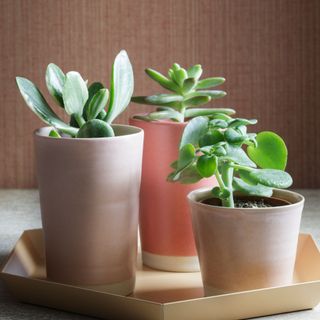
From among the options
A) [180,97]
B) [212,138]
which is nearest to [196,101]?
[180,97]

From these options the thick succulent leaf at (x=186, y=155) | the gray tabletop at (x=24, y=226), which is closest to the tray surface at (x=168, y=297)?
the gray tabletop at (x=24, y=226)

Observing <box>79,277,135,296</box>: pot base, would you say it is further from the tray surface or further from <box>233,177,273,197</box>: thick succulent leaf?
<box>233,177,273,197</box>: thick succulent leaf

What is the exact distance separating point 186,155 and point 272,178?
76 millimetres

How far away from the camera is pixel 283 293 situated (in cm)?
65

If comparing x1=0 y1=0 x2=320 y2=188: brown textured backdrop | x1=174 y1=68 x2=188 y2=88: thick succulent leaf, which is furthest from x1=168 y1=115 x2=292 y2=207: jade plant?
x1=0 y1=0 x2=320 y2=188: brown textured backdrop

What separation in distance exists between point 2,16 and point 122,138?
0.66 metres

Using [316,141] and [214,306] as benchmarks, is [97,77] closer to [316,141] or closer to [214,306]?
[316,141]

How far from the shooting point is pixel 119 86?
702 mm

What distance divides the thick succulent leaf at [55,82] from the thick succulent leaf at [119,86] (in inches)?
1.8

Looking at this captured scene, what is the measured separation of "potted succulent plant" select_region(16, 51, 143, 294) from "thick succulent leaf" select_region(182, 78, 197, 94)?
77mm

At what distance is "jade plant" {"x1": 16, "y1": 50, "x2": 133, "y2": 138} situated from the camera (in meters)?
0.67

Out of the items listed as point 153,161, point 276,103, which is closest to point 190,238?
point 153,161

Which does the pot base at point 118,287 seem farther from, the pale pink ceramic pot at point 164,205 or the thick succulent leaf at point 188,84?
the thick succulent leaf at point 188,84

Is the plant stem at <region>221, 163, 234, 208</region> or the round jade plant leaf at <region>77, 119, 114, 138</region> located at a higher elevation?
the round jade plant leaf at <region>77, 119, 114, 138</region>
